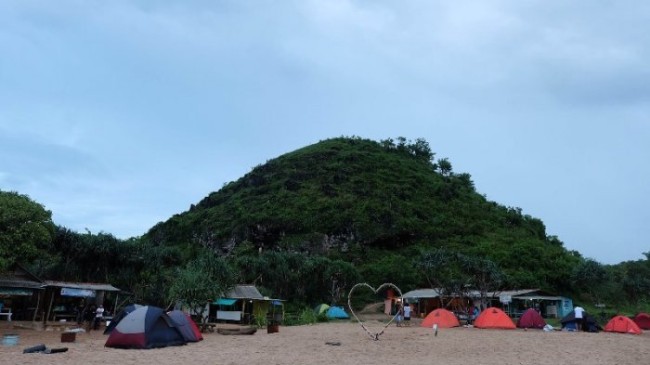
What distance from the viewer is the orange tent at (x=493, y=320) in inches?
1032

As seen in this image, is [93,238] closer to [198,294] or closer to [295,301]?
[198,294]

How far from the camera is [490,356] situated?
546 inches

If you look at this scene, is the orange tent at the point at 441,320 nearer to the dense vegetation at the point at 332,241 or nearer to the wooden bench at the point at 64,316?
the dense vegetation at the point at 332,241

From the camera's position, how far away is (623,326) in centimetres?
2442

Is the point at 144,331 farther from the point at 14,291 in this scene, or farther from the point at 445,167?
the point at 445,167

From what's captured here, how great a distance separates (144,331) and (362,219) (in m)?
52.7

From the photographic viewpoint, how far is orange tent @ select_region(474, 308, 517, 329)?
2622cm

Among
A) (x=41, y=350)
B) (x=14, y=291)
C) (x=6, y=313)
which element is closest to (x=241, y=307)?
(x=6, y=313)

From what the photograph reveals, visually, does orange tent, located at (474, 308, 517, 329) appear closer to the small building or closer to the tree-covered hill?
the small building

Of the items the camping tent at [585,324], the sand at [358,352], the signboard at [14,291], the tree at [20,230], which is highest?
the tree at [20,230]

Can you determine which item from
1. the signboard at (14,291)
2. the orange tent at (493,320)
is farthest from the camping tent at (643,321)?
the signboard at (14,291)

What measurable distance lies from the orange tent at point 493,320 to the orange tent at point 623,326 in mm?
4552

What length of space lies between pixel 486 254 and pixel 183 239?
40.1 m

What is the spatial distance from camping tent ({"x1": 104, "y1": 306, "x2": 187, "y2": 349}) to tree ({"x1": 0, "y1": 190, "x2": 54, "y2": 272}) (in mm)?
6896
